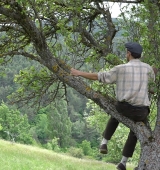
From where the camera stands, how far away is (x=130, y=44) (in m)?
5.96

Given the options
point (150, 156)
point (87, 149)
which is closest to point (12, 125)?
point (87, 149)

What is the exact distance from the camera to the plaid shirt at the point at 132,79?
588 cm

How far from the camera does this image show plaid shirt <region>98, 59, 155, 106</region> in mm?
5883

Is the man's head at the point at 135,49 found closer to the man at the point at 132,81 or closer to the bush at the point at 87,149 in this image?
the man at the point at 132,81

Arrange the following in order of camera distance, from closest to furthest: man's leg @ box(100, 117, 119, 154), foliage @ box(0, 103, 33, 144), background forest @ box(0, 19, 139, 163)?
man's leg @ box(100, 117, 119, 154) < background forest @ box(0, 19, 139, 163) < foliage @ box(0, 103, 33, 144)

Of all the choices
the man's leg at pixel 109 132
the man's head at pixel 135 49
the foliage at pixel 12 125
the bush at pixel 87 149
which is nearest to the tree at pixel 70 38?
the man's leg at pixel 109 132

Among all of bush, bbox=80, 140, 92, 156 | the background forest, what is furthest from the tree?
bush, bbox=80, 140, 92, 156

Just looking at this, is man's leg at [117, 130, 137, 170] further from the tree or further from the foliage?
the foliage

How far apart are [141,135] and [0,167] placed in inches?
414

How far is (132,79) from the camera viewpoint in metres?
5.91

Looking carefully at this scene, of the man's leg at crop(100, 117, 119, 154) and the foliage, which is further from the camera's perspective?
the foliage

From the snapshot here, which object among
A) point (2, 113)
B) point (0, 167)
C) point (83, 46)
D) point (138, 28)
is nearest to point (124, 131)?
point (0, 167)

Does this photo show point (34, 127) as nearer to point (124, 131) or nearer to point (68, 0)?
point (124, 131)

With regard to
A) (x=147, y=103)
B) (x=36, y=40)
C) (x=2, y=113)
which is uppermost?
(x=36, y=40)
